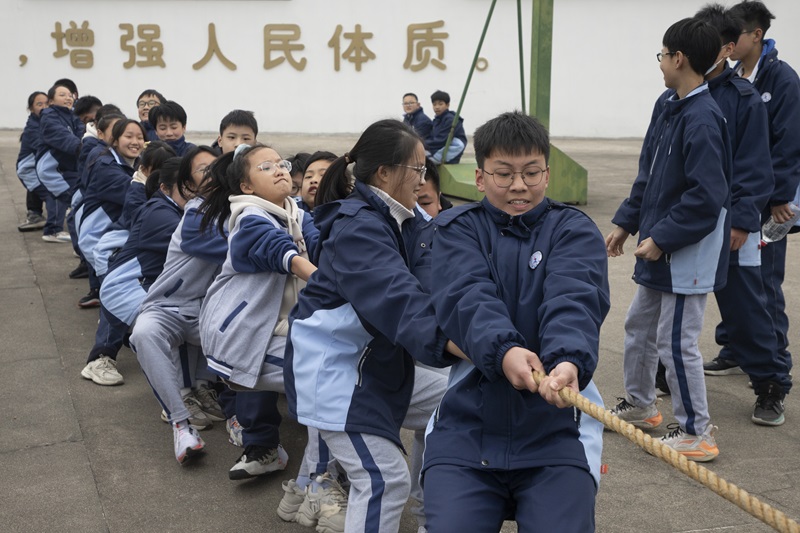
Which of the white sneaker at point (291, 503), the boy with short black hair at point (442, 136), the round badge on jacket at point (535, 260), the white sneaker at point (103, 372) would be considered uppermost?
the round badge on jacket at point (535, 260)

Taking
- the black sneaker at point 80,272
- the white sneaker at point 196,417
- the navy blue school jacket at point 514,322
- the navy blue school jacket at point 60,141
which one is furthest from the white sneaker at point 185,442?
the navy blue school jacket at point 60,141

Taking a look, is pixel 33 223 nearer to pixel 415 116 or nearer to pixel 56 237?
pixel 56 237

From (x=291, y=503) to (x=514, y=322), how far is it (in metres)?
1.31

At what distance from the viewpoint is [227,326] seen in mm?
3232

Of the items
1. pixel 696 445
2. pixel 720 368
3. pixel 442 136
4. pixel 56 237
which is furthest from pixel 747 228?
pixel 442 136

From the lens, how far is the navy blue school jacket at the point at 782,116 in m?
3.99

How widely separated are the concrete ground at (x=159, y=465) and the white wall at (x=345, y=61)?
11.7 meters

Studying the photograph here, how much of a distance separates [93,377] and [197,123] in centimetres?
1268

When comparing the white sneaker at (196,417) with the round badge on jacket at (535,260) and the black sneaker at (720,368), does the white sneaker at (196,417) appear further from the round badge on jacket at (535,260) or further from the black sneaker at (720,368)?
the black sneaker at (720,368)

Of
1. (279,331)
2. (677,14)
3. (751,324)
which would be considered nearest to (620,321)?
(751,324)

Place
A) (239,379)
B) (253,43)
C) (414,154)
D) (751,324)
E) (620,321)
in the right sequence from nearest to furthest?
(414,154)
(239,379)
(751,324)
(620,321)
(253,43)

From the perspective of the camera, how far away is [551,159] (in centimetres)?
969

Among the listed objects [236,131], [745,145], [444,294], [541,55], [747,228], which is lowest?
[747,228]

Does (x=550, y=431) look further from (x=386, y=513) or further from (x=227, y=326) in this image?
(x=227, y=326)
